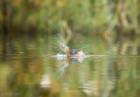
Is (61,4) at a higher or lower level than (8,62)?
higher

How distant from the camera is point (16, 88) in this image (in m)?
5.66

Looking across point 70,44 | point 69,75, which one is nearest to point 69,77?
point 69,75

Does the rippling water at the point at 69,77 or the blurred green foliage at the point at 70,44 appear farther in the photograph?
the blurred green foliage at the point at 70,44

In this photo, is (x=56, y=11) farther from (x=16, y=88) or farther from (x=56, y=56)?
(x=16, y=88)

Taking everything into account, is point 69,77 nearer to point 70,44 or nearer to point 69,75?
point 69,75

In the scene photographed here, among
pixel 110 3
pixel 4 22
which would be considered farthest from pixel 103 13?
pixel 4 22

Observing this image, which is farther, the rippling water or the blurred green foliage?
the blurred green foliage

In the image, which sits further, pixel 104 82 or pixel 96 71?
pixel 96 71

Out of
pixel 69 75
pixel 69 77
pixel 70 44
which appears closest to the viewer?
pixel 69 77

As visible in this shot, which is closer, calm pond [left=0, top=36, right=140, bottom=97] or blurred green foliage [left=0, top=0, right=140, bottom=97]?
calm pond [left=0, top=36, right=140, bottom=97]

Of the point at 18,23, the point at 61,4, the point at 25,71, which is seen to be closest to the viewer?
the point at 25,71

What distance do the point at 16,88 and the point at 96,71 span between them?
1.75 metres

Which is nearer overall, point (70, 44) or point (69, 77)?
point (69, 77)

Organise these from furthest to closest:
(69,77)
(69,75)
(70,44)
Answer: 1. (70,44)
2. (69,75)
3. (69,77)
